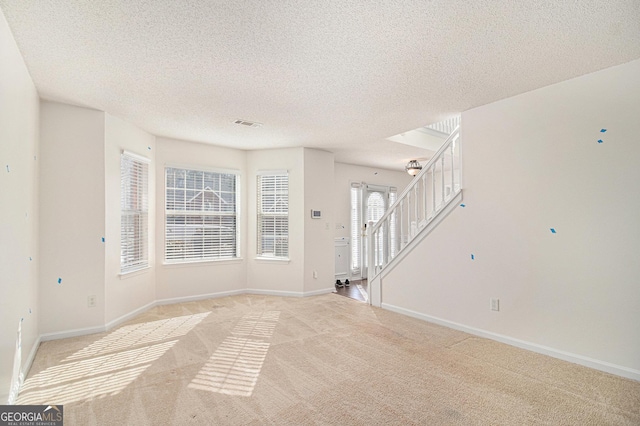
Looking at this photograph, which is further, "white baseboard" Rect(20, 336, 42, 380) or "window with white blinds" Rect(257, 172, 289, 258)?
"window with white blinds" Rect(257, 172, 289, 258)

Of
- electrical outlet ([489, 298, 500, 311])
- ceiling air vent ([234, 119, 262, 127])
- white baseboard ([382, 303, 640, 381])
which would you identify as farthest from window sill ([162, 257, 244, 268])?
electrical outlet ([489, 298, 500, 311])

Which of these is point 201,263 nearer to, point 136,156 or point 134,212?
point 134,212

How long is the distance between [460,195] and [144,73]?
136 inches

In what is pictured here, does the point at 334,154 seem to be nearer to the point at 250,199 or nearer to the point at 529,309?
the point at 250,199

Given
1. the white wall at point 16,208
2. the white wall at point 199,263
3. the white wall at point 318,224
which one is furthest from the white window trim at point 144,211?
the white wall at point 318,224

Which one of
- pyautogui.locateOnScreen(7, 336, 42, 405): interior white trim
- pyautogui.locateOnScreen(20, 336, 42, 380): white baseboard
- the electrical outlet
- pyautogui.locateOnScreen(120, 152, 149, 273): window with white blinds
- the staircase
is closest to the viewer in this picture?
pyautogui.locateOnScreen(7, 336, 42, 405): interior white trim

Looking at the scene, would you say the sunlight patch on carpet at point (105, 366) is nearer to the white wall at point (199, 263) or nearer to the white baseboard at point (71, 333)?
the white baseboard at point (71, 333)

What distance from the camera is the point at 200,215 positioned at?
5.25 m

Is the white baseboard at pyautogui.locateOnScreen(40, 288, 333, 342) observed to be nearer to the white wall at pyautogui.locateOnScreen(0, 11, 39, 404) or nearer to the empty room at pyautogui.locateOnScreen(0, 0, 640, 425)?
the empty room at pyautogui.locateOnScreen(0, 0, 640, 425)

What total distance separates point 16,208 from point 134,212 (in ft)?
6.15

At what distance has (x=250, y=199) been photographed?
18.6ft

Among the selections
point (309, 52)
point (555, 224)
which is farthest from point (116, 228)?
point (555, 224)

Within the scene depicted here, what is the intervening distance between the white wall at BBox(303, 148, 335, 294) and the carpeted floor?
5.56ft

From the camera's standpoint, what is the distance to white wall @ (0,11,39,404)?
2084 millimetres
